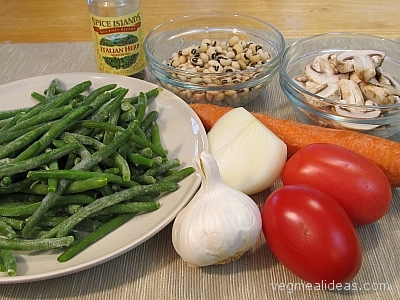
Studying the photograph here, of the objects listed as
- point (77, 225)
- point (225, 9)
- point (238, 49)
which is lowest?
point (225, 9)

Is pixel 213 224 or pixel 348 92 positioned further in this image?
pixel 348 92

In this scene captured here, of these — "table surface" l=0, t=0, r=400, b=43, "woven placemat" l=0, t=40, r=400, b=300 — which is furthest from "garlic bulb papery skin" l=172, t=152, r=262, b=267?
"table surface" l=0, t=0, r=400, b=43

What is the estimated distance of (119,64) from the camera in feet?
6.09

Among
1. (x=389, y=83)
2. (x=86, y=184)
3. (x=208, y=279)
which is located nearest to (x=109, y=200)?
(x=86, y=184)

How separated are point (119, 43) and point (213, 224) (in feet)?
3.35

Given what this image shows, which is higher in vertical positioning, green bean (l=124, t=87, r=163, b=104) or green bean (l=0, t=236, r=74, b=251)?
green bean (l=124, t=87, r=163, b=104)

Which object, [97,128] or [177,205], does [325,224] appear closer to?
[177,205]

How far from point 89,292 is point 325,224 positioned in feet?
2.05

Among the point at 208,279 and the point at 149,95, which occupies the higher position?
the point at 149,95

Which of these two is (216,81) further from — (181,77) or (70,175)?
(70,175)

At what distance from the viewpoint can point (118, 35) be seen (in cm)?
178

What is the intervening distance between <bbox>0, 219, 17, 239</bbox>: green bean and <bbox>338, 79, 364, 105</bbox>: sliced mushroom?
1157 mm

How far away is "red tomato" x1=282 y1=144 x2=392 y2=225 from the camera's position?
3.94 ft

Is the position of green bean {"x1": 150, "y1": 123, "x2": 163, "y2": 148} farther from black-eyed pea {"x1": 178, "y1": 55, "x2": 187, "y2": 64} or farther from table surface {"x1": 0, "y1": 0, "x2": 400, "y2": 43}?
table surface {"x1": 0, "y1": 0, "x2": 400, "y2": 43}
